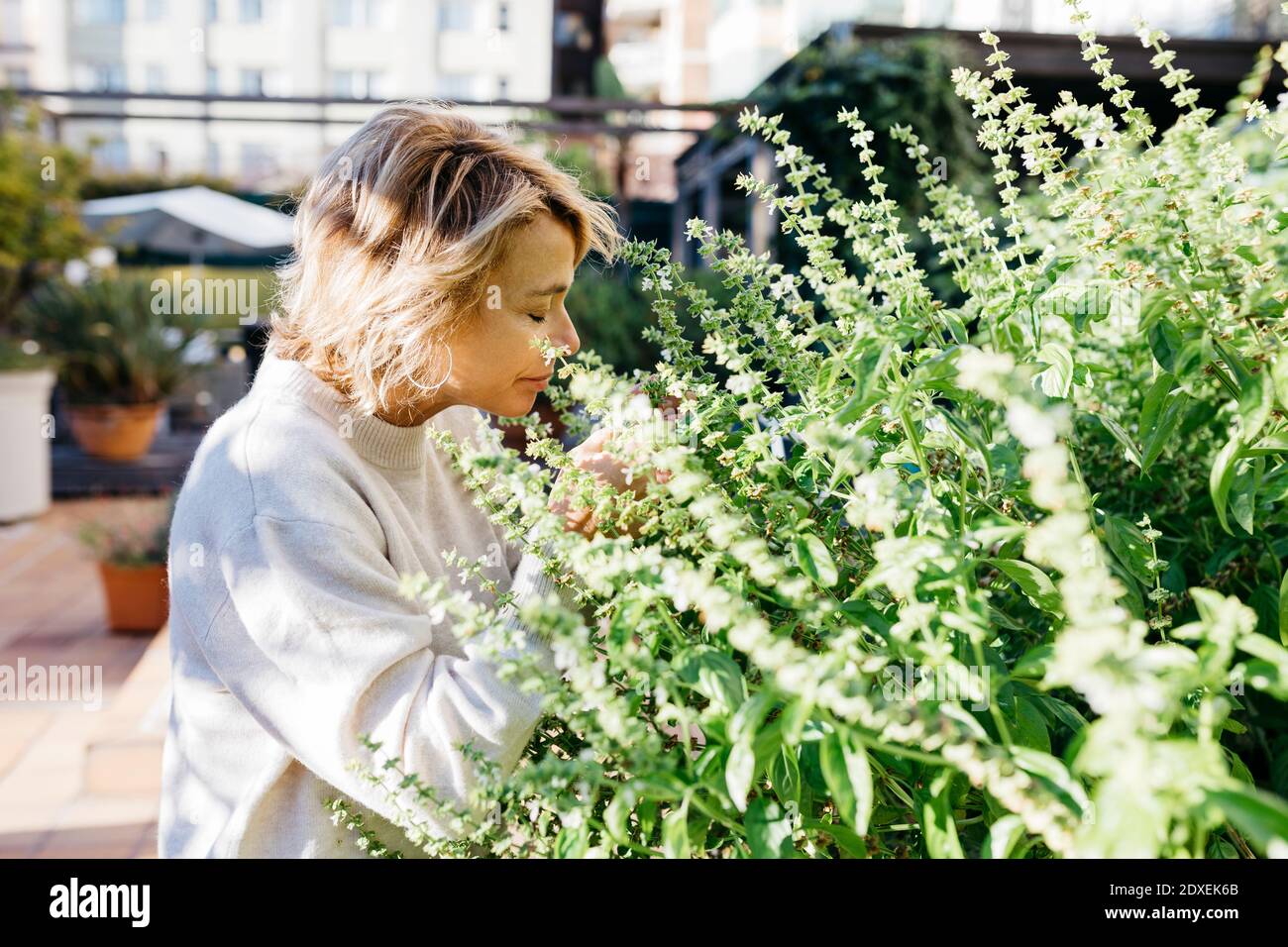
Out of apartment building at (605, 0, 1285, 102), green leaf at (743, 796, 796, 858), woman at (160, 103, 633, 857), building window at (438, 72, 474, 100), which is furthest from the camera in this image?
building window at (438, 72, 474, 100)

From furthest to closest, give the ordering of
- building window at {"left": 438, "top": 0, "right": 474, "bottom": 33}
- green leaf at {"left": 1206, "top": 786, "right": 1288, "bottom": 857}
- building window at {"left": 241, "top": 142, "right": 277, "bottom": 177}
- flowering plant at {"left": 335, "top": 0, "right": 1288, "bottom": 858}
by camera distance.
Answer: building window at {"left": 438, "top": 0, "right": 474, "bottom": 33}, building window at {"left": 241, "top": 142, "right": 277, "bottom": 177}, flowering plant at {"left": 335, "top": 0, "right": 1288, "bottom": 858}, green leaf at {"left": 1206, "top": 786, "right": 1288, "bottom": 857}

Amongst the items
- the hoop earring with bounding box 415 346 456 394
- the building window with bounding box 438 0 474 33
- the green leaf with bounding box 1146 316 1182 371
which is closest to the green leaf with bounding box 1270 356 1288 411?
the green leaf with bounding box 1146 316 1182 371

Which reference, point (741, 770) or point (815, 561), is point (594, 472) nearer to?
point (815, 561)

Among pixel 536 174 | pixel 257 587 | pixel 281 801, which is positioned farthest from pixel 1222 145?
pixel 281 801

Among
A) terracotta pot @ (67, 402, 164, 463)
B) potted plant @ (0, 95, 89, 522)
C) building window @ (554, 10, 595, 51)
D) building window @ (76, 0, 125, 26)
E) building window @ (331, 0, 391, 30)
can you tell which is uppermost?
building window @ (331, 0, 391, 30)

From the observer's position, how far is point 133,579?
5.30 meters

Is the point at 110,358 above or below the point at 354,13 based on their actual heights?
below

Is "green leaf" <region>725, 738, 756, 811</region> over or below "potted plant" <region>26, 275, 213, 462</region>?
over

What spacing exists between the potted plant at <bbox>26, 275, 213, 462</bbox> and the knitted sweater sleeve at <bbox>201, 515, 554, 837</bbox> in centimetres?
940

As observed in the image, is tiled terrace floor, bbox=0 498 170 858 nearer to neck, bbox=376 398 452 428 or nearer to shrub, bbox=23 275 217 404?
neck, bbox=376 398 452 428

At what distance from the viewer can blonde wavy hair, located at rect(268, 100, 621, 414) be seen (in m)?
1.37

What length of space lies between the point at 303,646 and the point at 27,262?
10379 millimetres

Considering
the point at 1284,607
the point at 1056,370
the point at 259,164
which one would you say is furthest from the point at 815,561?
the point at 259,164
